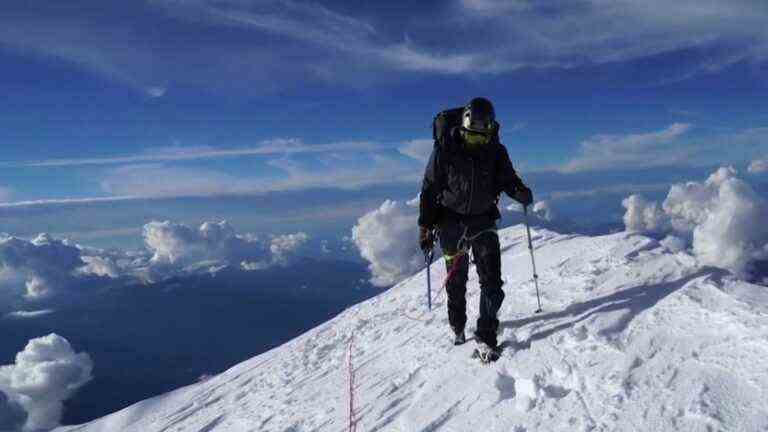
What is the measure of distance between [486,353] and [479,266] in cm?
140

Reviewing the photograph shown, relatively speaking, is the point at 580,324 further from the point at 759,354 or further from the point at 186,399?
the point at 186,399

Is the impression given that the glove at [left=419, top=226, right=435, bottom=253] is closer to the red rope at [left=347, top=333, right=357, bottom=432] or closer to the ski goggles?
the ski goggles

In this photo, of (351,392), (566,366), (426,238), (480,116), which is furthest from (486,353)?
(480,116)

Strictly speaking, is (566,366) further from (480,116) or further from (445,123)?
(445,123)

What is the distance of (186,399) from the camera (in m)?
14.2

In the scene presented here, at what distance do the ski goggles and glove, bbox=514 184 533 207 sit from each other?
1.03 metres

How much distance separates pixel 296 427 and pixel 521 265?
817cm

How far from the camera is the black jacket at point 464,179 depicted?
7582 mm

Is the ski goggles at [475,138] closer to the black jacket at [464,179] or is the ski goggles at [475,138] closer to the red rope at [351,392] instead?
the black jacket at [464,179]

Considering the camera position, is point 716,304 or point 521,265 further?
point 521,265

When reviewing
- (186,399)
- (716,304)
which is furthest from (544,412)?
(186,399)

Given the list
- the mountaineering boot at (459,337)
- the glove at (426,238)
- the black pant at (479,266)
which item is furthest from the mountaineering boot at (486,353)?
the glove at (426,238)

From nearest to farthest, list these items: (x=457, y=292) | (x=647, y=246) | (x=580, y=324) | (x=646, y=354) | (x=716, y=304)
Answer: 1. (x=646, y=354)
2. (x=716, y=304)
3. (x=580, y=324)
4. (x=457, y=292)
5. (x=647, y=246)

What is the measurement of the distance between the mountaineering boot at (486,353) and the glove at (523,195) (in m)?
2.39
